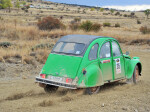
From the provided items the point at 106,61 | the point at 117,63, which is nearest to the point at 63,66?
the point at 106,61

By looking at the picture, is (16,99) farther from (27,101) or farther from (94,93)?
(94,93)

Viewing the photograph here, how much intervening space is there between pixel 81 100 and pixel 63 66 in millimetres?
1180

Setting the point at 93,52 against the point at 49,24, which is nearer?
the point at 93,52

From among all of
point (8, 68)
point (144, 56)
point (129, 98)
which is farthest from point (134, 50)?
point (129, 98)

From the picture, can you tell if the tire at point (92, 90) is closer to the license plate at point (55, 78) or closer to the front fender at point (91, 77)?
the front fender at point (91, 77)

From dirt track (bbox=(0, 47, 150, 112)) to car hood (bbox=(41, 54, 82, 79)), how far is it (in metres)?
0.59

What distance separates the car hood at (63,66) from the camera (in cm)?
817

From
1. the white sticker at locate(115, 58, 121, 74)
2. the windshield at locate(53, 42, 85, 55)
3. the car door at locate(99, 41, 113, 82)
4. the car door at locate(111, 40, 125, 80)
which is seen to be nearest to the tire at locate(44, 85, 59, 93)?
the windshield at locate(53, 42, 85, 55)

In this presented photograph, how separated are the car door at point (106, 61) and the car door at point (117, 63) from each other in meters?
0.23

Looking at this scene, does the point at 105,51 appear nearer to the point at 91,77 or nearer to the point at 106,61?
the point at 106,61

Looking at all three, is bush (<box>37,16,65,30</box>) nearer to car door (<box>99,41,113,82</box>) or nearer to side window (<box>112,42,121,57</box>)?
side window (<box>112,42,121,57</box>)

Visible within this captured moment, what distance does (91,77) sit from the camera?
8203mm

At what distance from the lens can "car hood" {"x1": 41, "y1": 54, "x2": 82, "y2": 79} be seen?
26.8ft

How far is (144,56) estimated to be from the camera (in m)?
20.1
